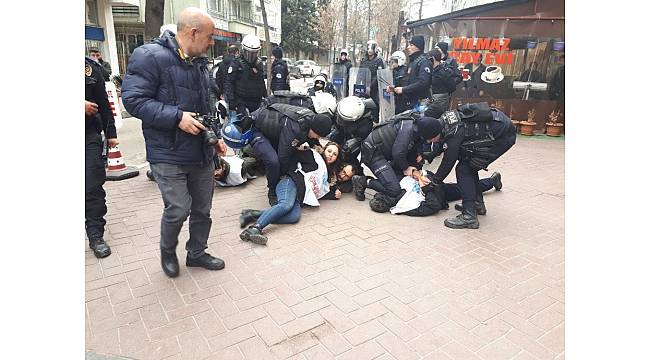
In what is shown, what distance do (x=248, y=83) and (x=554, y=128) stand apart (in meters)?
6.88

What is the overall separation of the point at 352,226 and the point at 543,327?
6.25 ft

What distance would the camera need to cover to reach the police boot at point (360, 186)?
4773mm

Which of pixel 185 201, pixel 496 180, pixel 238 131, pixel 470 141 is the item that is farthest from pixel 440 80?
pixel 185 201

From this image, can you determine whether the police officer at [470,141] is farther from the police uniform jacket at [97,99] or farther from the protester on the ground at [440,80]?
the police uniform jacket at [97,99]

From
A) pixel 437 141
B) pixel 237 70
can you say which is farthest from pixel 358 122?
pixel 237 70

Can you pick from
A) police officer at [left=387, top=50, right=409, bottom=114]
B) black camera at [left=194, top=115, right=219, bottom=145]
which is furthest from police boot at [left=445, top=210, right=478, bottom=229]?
police officer at [left=387, top=50, right=409, bottom=114]

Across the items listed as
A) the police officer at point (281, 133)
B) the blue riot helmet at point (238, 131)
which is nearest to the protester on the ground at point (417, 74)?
the police officer at point (281, 133)

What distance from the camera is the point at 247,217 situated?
4.00 metres

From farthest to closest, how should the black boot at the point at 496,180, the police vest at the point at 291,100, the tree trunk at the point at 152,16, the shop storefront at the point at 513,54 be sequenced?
1. the shop storefront at the point at 513,54
2. the tree trunk at the point at 152,16
3. the black boot at the point at 496,180
4. the police vest at the point at 291,100

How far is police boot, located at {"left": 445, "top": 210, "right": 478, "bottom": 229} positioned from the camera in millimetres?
4027

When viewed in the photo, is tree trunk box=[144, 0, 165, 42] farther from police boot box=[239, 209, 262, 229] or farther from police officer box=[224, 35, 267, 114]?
police boot box=[239, 209, 262, 229]

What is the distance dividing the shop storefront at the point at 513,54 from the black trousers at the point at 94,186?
27.3ft

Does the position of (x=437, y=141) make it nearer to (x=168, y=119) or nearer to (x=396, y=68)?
(x=168, y=119)

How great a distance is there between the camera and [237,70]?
20.1 ft
